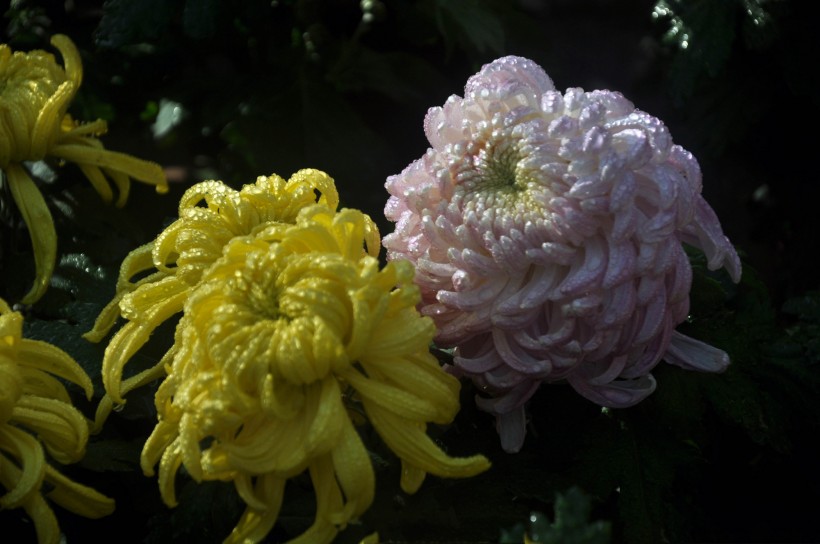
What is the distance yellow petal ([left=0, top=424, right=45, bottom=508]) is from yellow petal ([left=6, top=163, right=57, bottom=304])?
0.28 m

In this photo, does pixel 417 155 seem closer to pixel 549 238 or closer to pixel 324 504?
pixel 549 238

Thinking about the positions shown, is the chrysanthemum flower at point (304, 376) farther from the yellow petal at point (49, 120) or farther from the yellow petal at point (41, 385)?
the yellow petal at point (49, 120)

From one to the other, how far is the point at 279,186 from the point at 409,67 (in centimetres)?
95

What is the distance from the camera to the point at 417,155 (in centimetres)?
218

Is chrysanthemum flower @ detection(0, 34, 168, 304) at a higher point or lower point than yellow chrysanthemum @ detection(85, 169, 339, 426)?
lower

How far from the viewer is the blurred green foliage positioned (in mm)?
1212

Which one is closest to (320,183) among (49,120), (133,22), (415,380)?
(415,380)

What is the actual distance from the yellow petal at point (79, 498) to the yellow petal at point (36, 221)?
0.92 ft

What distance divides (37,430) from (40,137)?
391 mm

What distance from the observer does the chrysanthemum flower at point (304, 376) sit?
0.97 meters

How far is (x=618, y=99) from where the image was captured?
3.87 ft

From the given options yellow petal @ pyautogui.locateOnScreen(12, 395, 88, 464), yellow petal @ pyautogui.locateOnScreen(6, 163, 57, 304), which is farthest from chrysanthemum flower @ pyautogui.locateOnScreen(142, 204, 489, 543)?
yellow petal @ pyautogui.locateOnScreen(6, 163, 57, 304)

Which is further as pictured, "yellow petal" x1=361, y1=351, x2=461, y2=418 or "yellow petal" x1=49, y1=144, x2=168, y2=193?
"yellow petal" x1=49, y1=144, x2=168, y2=193

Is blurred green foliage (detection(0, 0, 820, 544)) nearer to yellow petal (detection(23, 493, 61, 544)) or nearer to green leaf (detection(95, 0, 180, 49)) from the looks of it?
green leaf (detection(95, 0, 180, 49))
